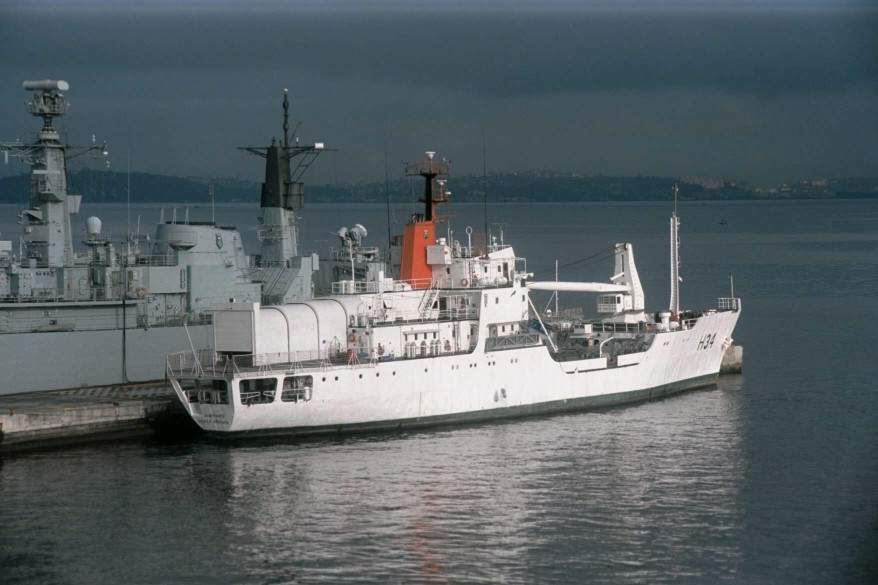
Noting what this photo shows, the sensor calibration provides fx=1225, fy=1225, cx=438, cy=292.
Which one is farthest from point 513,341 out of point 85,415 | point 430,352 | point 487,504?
point 85,415

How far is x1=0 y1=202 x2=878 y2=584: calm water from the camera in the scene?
76.8 ft

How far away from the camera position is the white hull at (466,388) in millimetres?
34312

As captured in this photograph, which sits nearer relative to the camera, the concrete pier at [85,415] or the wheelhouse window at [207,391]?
the concrete pier at [85,415]

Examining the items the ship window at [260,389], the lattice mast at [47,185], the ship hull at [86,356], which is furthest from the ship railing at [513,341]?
the lattice mast at [47,185]

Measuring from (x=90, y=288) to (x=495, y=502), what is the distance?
58.1 ft

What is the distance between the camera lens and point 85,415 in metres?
33.8

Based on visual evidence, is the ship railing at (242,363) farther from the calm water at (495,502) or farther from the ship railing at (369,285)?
the ship railing at (369,285)

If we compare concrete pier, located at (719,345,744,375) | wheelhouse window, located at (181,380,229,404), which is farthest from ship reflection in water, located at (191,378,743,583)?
concrete pier, located at (719,345,744,375)

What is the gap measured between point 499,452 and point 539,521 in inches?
272

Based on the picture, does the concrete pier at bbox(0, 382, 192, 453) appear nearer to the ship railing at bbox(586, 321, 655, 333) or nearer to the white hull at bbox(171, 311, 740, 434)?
the white hull at bbox(171, 311, 740, 434)

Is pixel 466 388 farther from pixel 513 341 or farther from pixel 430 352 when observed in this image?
pixel 513 341

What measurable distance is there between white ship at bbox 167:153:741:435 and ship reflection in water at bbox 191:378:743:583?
44.8 inches

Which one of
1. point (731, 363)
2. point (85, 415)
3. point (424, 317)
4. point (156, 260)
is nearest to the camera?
point (85, 415)

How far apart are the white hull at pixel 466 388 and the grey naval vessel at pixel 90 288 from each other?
425 cm
